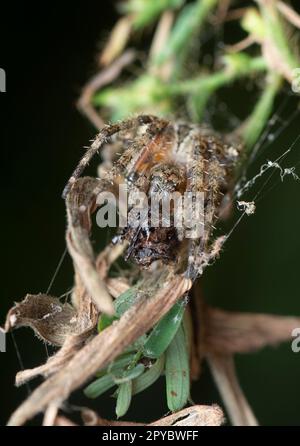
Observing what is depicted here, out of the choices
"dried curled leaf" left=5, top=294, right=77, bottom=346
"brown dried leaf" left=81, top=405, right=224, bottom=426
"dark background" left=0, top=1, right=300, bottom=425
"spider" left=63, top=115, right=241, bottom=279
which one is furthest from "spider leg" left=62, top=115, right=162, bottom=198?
"dark background" left=0, top=1, right=300, bottom=425

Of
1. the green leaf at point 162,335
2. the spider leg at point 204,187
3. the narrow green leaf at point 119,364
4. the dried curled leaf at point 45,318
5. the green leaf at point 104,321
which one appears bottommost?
the narrow green leaf at point 119,364

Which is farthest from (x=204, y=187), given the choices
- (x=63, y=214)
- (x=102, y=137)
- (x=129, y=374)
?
(x=63, y=214)

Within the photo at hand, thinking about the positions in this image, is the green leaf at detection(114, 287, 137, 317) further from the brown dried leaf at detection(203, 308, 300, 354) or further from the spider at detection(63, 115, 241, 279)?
the brown dried leaf at detection(203, 308, 300, 354)

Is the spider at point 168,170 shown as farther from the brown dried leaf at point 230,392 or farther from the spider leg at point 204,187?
the brown dried leaf at point 230,392

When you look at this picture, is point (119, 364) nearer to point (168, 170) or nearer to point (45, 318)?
point (45, 318)

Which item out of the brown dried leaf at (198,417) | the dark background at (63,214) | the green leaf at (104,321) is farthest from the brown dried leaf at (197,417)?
the dark background at (63,214)
